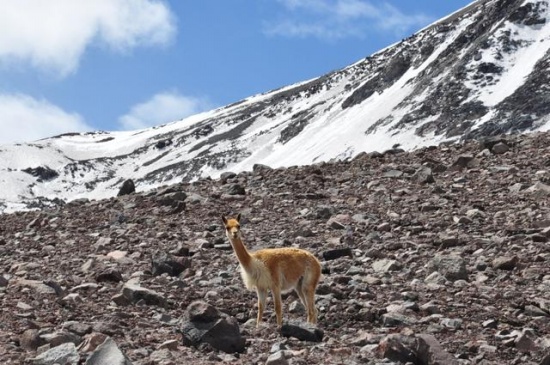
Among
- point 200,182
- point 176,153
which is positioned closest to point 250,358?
point 200,182

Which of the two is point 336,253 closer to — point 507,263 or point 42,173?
point 507,263

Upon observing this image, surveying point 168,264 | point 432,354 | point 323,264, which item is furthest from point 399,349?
point 168,264

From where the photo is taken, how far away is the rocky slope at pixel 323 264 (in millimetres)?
8820

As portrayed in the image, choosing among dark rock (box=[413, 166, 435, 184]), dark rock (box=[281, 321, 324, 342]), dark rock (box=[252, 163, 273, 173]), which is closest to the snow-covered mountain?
dark rock (box=[252, 163, 273, 173])

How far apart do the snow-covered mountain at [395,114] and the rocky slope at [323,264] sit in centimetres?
8895

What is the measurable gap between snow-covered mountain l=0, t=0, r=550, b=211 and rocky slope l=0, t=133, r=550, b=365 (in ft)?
292

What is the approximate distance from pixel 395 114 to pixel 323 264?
12594 cm

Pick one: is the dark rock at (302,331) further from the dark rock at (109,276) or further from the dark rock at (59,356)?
the dark rock at (109,276)

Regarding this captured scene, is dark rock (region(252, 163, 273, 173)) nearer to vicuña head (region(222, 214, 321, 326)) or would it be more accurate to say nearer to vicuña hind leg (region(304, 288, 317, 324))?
vicuña head (region(222, 214, 321, 326))

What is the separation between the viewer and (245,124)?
19688 cm

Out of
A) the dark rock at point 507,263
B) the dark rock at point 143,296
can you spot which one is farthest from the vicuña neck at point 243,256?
the dark rock at point 507,263

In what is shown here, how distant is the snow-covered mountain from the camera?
12281cm

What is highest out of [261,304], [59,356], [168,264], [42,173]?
[42,173]

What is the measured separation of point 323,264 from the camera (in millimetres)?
14781
